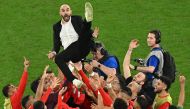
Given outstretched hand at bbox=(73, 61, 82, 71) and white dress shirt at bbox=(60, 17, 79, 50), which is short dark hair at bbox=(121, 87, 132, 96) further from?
white dress shirt at bbox=(60, 17, 79, 50)

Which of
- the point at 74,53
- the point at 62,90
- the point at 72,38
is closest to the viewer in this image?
the point at 62,90

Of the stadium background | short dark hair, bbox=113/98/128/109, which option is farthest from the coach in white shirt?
the stadium background

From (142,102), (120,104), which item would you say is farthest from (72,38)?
(120,104)

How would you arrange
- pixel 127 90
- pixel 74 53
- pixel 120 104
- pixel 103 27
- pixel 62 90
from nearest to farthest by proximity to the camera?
pixel 120 104
pixel 127 90
pixel 62 90
pixel 74 53
pixel 103 27

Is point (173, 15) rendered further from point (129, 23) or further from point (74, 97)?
point (74, 97)

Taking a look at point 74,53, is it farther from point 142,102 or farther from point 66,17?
point 142,102

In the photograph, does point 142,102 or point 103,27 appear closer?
point 142,102

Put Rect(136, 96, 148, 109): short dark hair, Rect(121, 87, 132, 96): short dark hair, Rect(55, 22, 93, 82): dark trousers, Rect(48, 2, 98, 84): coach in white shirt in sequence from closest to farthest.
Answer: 1. Rect(121, 87, 132, 96): short dark hair
2. Rect(136, 96, 148, 109): short dark hair
3. Rect(48, 2, 98, 84): coach in white shirt
4. Rect(55, 22, 93, 82): dark trousers

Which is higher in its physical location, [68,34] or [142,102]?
[68,34]

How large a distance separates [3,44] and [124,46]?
3432mm

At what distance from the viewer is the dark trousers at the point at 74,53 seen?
11.9 metres

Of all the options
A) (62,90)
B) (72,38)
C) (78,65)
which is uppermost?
(72,38)

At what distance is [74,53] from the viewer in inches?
473

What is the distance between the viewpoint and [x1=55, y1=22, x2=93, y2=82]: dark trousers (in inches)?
470
